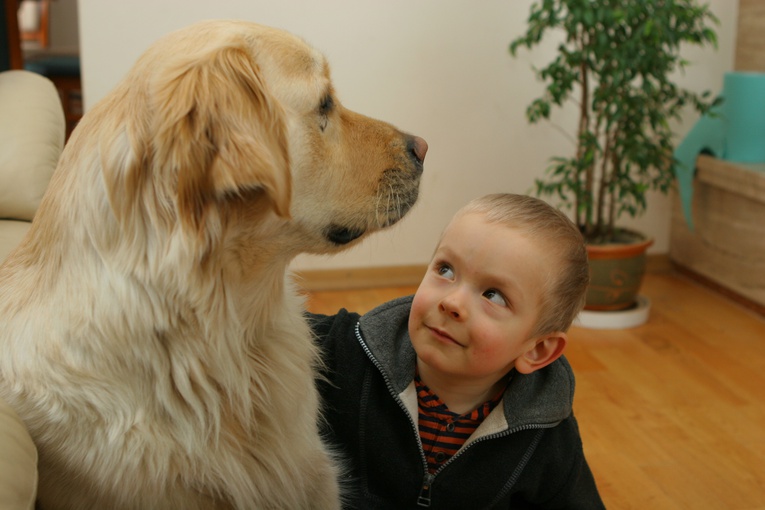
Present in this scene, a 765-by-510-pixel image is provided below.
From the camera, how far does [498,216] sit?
1229mm

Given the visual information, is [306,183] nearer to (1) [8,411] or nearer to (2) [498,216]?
(2) [498,216]

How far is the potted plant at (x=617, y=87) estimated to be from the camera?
2.43 metres

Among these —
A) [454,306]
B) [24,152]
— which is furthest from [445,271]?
[24,152]

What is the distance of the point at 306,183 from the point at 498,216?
0.33 metres

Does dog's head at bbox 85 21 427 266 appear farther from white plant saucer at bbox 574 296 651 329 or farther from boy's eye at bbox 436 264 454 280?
white plant saucer at bbox 574 296 651 329

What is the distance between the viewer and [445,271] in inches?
49.4

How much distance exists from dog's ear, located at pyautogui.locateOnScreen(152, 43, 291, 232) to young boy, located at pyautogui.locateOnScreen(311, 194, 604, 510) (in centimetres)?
40

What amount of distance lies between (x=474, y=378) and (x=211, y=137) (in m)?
0.64

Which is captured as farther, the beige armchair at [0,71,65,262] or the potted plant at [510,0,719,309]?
the potted plant at [510,0,719,309]

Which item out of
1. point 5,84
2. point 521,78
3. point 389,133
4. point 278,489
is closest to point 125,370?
point 278,489

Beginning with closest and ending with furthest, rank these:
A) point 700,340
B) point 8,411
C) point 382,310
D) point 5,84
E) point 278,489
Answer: point 8,411
point 278,489
point 382,310
point 5,84
point 700,340

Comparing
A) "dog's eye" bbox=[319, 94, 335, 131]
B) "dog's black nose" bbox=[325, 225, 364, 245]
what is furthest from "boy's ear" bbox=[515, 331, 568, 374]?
"dog's eye" bbox=[319, 94, 335, 131]

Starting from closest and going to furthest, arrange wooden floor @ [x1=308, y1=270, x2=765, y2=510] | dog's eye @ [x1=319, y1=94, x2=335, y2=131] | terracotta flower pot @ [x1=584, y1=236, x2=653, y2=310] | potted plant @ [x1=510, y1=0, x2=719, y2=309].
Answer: dog's eye @ [x1=319, y1=94, x2=335, y2=131] → wooden floor @ [x1=308, y1=270, x2=765, y2=510] → potted plant @ [x1=510, y1=0, x2=719, y2=309] → terracotta flower pot @ [x1=584, y1=236, x2=653, y2=310]

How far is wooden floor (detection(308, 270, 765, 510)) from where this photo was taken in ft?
5.90
